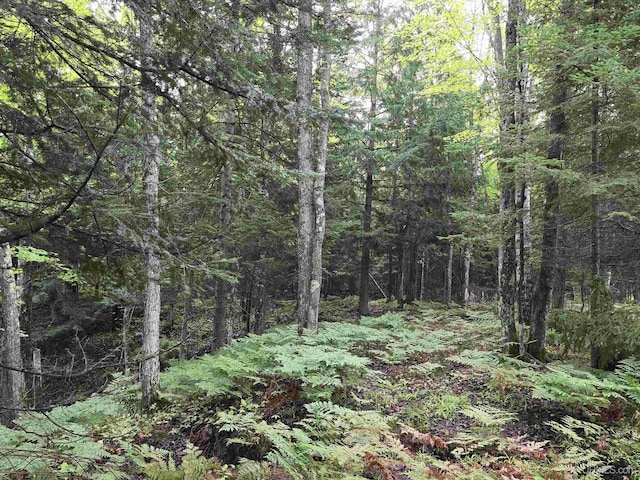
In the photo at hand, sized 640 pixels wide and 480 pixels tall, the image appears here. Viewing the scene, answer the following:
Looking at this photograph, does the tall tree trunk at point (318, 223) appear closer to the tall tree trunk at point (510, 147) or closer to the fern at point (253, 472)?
the tall tree trunk at point (510, 147)

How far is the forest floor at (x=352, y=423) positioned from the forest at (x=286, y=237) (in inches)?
1.9

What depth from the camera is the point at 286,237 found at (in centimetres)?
1448

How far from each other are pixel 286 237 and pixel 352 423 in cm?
987

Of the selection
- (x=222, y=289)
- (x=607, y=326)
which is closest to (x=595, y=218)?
(x=607, y=326)

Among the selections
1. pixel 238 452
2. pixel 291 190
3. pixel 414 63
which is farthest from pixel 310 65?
pixel 238 452

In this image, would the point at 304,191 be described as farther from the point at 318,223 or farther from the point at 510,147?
the point at 510,147

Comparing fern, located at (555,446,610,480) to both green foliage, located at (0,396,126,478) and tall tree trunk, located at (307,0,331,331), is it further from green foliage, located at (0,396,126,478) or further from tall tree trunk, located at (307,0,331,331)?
tall tree trunk, located at (307,0,331,331)

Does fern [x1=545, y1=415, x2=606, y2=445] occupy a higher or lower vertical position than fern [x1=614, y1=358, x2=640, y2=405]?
lower

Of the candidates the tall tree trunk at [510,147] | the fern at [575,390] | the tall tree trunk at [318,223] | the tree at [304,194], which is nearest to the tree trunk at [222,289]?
the tree at [304,194]

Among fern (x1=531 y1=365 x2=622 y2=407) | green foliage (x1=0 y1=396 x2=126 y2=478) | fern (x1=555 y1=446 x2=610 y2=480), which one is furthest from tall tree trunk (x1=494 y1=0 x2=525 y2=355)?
green foliage (x1=0 y1=396 x2=126 y2=478)

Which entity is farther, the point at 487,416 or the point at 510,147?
the point at 510,147

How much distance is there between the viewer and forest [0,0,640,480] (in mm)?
3654

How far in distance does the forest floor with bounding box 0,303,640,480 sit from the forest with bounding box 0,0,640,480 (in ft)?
0.16

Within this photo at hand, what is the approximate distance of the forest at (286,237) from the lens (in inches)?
144
